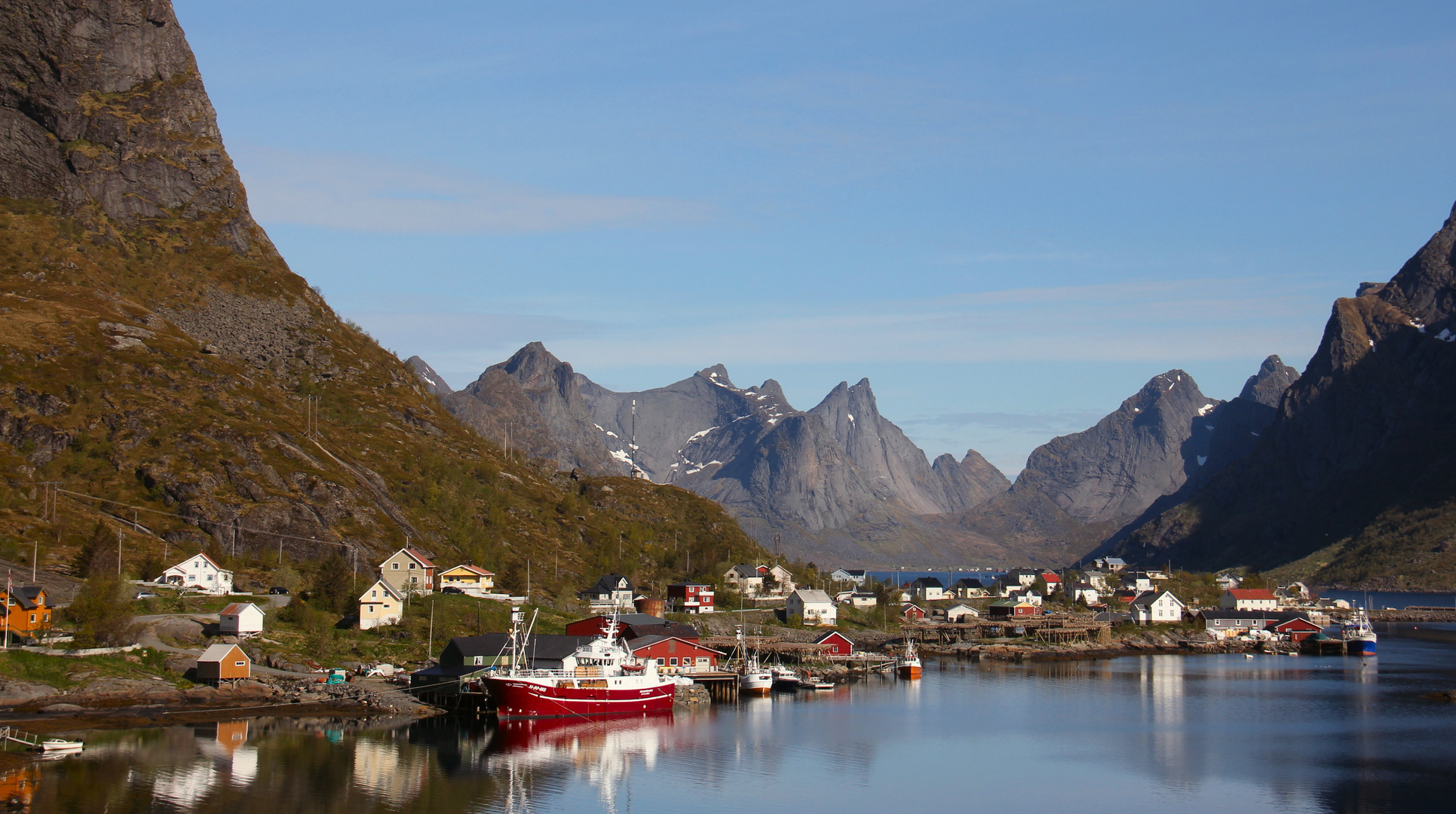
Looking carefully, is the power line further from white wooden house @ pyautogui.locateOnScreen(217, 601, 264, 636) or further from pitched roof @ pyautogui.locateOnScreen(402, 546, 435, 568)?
white wooden house @ pyautogui.locateOnScreen(217, 601, 264, 636)

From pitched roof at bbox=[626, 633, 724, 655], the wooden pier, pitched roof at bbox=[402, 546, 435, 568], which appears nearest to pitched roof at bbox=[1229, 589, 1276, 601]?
the wooden pier

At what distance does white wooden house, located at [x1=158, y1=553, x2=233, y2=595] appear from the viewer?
9844cm

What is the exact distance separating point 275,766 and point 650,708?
30750mm

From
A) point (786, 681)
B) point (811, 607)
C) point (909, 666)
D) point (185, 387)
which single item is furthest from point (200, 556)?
point (811, 607)

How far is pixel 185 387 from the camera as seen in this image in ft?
423

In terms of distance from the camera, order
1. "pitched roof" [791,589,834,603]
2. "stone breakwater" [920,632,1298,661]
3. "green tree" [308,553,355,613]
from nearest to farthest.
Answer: "green tree" [308,553,355,613]
"stone breakwater" [920,632,1298,661]
"pitched roof" [791,589,834,603]

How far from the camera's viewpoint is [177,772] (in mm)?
57938

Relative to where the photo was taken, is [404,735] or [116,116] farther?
[116,116]

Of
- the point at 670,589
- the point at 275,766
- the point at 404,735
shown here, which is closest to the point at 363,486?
the point at 670,589

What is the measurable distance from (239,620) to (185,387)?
52.0m

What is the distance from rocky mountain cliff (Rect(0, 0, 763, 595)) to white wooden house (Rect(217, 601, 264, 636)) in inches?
→ 720

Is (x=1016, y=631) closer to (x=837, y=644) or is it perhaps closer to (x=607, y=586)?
(x=837, y=644)

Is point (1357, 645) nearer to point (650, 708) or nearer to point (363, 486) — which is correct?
point (650, 708)

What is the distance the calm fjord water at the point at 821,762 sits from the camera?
56.8 meters
